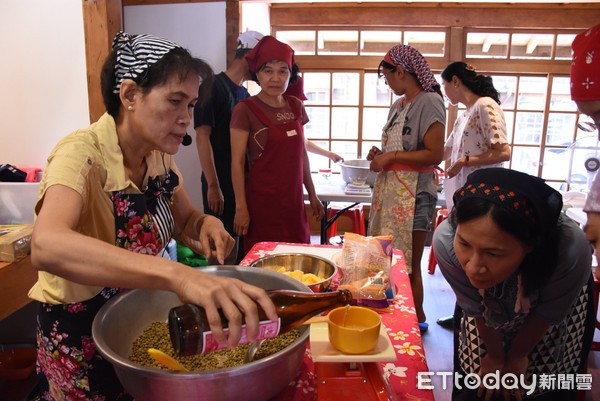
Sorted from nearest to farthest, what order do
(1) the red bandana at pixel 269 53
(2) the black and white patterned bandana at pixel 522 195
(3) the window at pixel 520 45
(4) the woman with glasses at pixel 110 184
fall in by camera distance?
(4) the woman with glasses at pixel 110 184
(2) the black and white patterned bandana at pixel 522 195
(1) the red bandana at pixel 269 53
(3) the window at pixel 520 45

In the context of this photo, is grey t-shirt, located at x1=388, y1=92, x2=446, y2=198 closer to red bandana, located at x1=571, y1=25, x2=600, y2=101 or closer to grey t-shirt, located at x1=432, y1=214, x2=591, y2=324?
red bandana, located at x1=571, y1=25, x2=600, y2=101

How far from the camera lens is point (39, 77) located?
8.70 feet

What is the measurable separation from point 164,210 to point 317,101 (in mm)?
3850

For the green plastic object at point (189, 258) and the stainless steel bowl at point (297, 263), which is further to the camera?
the green plastic object at point (189, 258)

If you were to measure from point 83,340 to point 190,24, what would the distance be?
251cm

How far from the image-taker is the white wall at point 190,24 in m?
2.99

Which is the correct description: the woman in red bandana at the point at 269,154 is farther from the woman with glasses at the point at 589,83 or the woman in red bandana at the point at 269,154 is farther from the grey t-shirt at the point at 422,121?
the woman with glasses at the point at 589,83

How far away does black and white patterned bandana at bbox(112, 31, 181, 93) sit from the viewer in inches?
38.4

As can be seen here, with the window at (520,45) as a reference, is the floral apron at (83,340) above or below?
below

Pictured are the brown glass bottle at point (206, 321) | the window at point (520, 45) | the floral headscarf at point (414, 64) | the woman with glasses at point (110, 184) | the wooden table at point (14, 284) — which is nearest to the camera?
the brown glass bottle at point (206, 321)

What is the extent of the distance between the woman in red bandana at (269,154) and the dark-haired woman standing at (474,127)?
106 centimetres

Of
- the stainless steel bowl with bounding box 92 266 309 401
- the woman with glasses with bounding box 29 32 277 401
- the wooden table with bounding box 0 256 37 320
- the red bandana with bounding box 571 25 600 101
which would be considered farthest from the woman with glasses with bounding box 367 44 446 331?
the wooden table with bounding box 0 256 37 320

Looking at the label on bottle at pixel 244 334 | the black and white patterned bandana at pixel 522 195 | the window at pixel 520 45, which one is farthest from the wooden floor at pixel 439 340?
the window at pixel 520 45

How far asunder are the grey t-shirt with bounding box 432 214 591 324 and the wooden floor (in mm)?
1043
